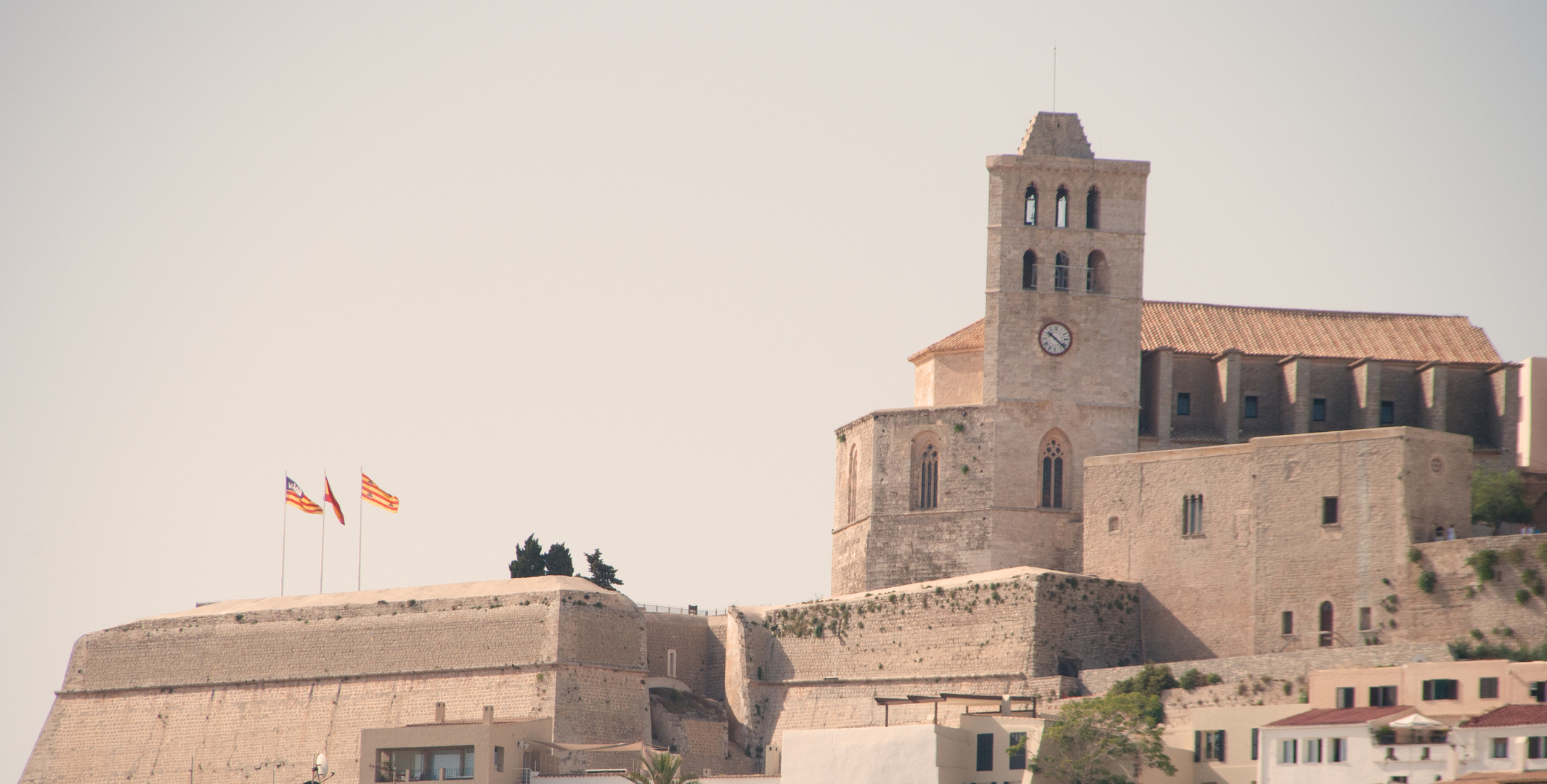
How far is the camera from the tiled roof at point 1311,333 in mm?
65562

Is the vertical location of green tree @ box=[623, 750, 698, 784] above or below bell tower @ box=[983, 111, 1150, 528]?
below

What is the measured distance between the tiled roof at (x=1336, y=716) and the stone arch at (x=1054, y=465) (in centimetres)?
1421

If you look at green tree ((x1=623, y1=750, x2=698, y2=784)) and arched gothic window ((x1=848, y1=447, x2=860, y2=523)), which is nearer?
green tree ((x1=623, y1=750, x2=698, y2=784))

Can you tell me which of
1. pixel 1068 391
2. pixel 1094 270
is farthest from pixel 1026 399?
pixel 1094 270

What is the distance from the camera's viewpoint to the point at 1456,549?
172ft

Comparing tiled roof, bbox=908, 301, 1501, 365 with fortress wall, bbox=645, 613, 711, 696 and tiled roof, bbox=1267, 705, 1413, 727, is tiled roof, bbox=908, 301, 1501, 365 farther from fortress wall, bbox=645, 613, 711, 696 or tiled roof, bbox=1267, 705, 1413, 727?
tiled roof, bbox=1267, 705, 1413, 727

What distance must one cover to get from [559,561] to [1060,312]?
16.6 metres

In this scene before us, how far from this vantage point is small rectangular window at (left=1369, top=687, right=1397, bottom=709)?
49.2 m

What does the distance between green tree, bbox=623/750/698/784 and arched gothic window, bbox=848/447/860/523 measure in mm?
10658

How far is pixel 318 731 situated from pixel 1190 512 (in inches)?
916

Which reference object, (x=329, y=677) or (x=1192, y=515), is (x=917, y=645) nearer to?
(x=1192, y=515)

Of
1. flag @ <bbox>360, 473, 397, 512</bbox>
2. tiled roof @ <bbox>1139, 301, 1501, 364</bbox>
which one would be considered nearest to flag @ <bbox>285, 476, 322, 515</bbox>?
flag @ <bbox>360, 473, 397, 512</bbox>

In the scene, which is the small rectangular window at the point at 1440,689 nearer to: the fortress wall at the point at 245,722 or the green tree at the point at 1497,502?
the green tree at the point at 1497,502

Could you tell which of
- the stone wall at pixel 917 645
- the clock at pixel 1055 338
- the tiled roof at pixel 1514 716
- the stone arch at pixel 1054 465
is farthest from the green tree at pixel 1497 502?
the tiled roof at pixel 1514 716
